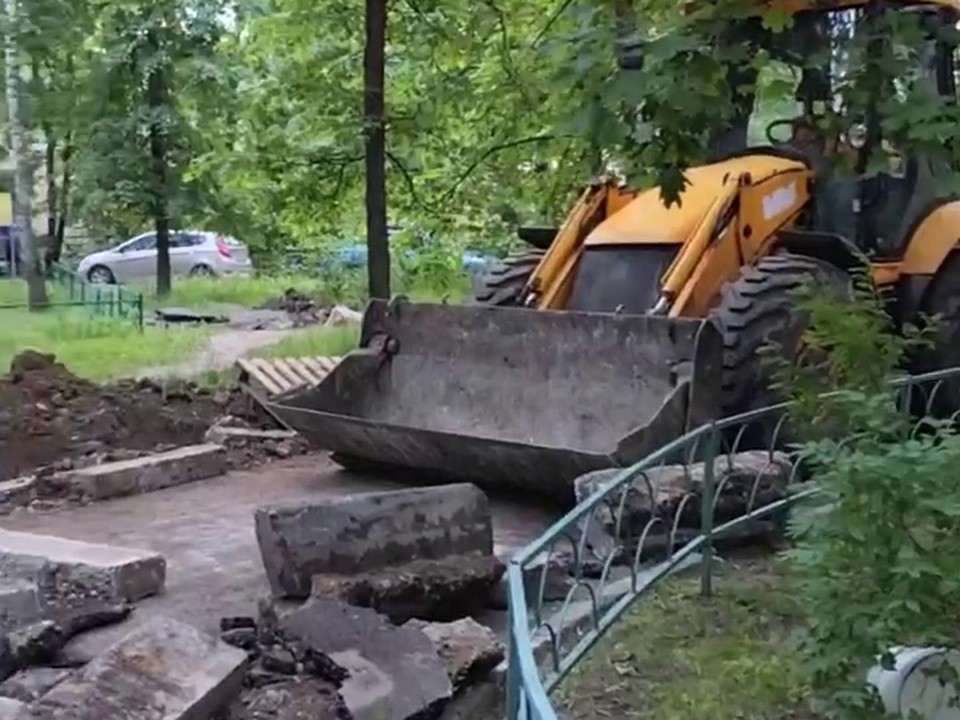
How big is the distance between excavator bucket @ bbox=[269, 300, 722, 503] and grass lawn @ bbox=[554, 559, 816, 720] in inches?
44.3

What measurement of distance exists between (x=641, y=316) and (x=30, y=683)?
142 inches

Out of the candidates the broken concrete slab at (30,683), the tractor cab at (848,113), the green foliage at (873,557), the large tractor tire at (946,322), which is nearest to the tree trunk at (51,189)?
the tractor cab at (848,113)

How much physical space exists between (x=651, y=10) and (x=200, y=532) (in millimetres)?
3408

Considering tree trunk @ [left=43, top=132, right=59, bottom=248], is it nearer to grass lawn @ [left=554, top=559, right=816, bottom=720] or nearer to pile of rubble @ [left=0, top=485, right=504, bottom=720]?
pile of rubble @ [left=0, top=485, right=504, bottom=720]

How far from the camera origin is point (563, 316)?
297 inches

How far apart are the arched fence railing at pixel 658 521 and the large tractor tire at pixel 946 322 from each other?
781 mm

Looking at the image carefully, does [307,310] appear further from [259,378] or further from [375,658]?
[375,658]

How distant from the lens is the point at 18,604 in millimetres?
5340

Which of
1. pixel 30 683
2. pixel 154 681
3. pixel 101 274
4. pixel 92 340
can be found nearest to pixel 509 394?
pixel 30 683

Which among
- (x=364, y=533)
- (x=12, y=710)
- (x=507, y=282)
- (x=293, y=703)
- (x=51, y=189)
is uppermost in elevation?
(x=51, y=189)

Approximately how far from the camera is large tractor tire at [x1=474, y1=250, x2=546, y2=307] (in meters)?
8.72

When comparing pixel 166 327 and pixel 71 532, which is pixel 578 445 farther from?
pixel 166 327

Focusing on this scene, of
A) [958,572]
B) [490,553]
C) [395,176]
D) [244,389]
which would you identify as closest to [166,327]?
[395,176]

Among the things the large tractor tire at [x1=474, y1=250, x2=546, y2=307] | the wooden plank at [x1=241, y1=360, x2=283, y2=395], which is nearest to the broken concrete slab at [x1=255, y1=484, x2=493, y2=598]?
the large tractor tire at [x1=474, y1=250, x2=546, y2=307]
